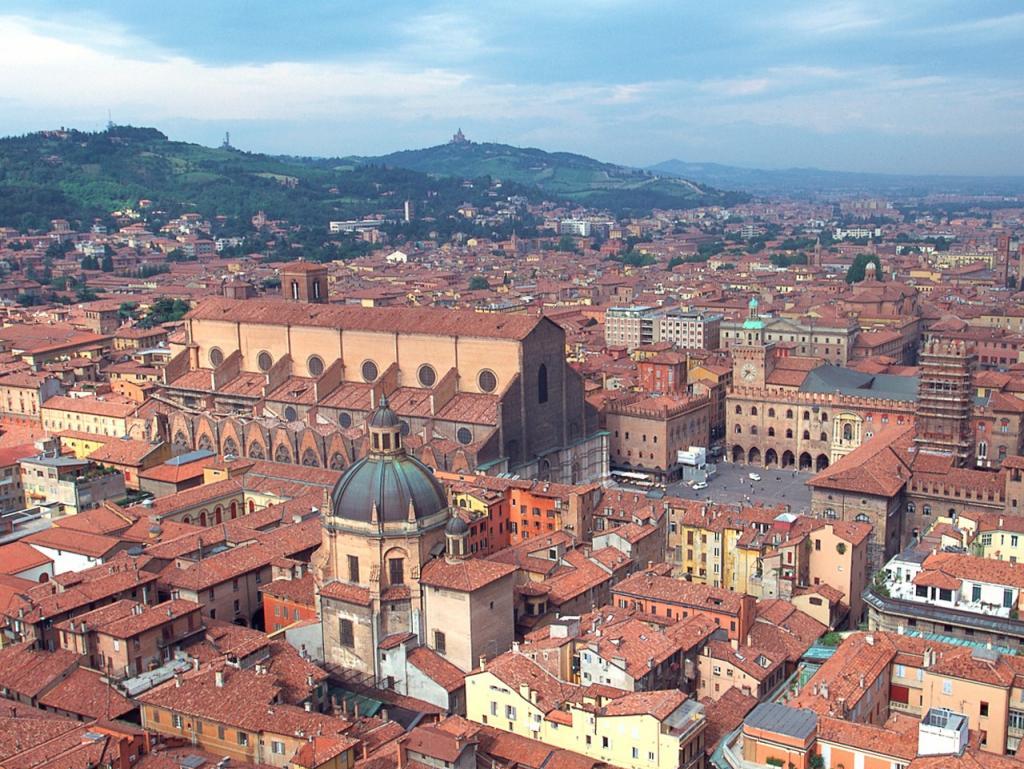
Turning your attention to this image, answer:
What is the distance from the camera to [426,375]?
68.1 meters

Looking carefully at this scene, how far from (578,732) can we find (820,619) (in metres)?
14.7

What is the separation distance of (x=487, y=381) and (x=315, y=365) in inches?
525

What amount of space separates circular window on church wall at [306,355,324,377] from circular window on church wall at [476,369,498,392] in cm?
1200

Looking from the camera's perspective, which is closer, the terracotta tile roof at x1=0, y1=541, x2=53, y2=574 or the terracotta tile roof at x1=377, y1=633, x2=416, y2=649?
the terracotta tile roof at x1=377, y1=633, x2=416, y2=649

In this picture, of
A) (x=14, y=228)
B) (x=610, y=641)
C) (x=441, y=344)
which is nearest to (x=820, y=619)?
(x=610, y=641)

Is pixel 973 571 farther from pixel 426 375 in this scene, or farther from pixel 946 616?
pixel 426 375

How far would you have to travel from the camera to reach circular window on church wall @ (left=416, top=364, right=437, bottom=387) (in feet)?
223

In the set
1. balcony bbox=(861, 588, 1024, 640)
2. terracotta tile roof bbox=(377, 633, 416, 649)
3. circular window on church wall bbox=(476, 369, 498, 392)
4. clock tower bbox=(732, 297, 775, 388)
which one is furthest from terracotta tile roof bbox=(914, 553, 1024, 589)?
clock tower bbox=(732, 297, 775, 388)

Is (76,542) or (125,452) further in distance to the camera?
(125,452)

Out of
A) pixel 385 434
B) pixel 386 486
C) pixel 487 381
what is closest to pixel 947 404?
pixel 487 381

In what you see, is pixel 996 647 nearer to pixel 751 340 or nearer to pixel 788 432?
pixel 788 432

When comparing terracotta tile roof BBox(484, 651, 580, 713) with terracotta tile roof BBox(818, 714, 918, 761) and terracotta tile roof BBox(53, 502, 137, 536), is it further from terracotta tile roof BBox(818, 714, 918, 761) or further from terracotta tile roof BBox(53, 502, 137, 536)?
terracotta tile roof BBox(53, 502, 137, 536)

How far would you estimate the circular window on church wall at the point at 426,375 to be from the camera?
67875 mm

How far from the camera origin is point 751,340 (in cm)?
8519
